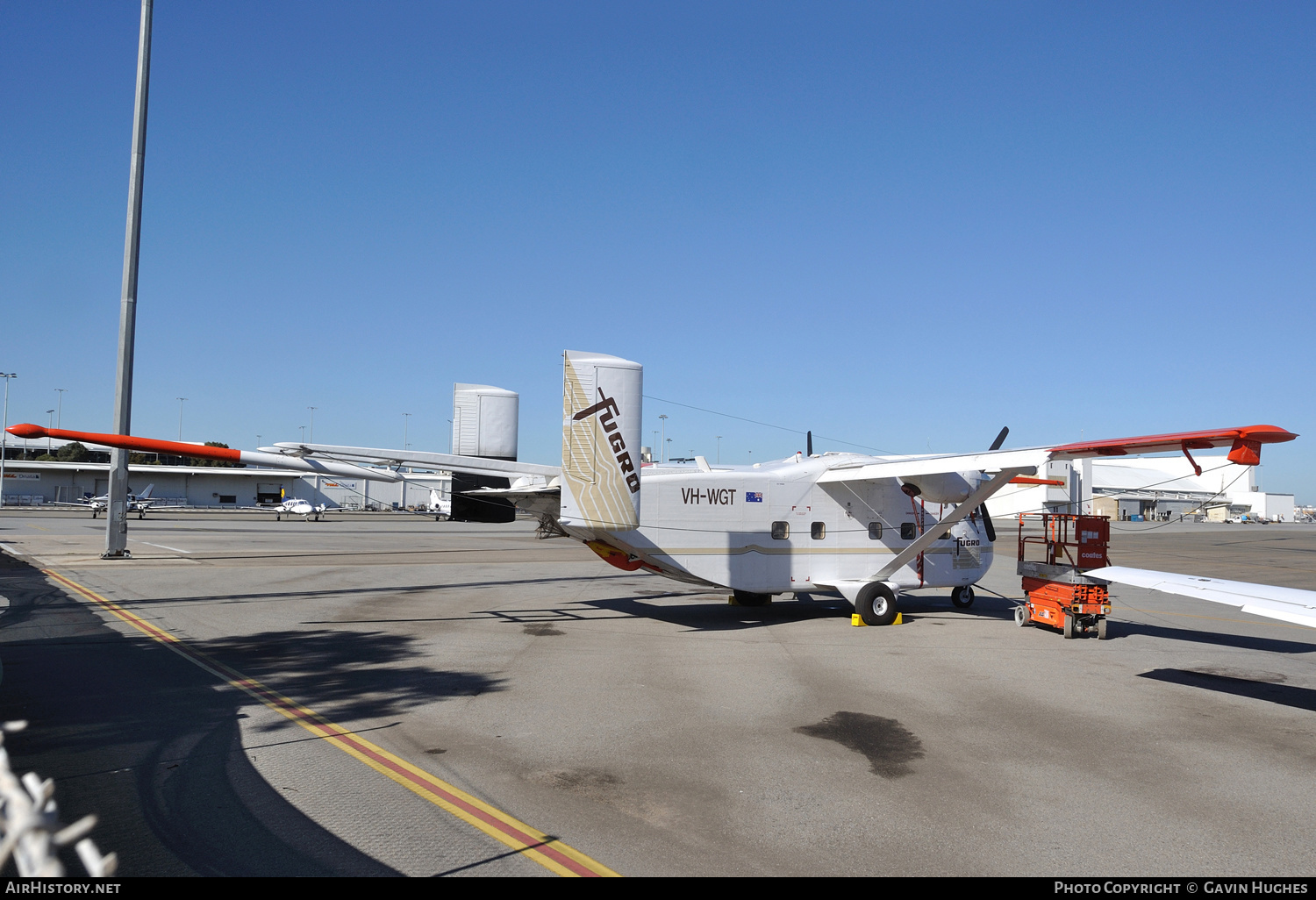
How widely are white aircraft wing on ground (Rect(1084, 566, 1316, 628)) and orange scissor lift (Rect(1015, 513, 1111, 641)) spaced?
3.28 m

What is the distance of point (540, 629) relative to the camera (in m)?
15.1

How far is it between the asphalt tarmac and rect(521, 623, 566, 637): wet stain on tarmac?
0.36 feet

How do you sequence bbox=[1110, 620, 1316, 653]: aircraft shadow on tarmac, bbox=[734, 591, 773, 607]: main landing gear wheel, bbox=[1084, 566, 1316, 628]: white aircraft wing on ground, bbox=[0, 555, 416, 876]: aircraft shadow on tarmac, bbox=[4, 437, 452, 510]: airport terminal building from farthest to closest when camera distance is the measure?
1. bbox=[4, 437, 452, 510]: airport terminal building
2. bbox=[734, 591, 773, 607]: main landing gear wheel
3. bbox=[1110, 620, 1316, 653]: aircraft shadow on tarmac
4. bbox=[1084, 566, 1316, 628]: white aircraft wing on ground
5. bbox=[0, 555, 416, 876]: aircraft shadow on tarmac

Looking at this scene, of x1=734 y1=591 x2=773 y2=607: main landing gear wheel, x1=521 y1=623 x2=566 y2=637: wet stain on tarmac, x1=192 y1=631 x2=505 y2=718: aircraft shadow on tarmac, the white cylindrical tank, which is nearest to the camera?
x1=192 y1=631 x2=505 y2=718: aircraft shadow on tarmac

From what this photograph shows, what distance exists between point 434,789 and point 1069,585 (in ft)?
42.5

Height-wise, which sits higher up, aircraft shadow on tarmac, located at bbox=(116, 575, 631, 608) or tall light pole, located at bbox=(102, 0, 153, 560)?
tall light pole, located at bbox=(102, 0, 153, 560)

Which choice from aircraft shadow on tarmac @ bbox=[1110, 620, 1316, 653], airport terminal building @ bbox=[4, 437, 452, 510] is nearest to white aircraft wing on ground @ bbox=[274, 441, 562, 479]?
aircraft shadow on tarmac @ bbox=[1110, 620, 1316, 653]

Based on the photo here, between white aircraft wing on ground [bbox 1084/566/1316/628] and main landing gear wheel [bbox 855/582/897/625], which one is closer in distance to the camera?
white aircraft wing on ground [bbox 1084/566/1316/628]

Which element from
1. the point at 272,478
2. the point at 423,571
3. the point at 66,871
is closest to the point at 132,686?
the point at 66,871

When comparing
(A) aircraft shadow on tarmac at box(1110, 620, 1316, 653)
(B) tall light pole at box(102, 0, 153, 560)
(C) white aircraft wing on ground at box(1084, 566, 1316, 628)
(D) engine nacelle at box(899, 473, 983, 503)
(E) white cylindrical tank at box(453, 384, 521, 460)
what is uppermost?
(B) tall light pole at box(102, 0, 153, 560)

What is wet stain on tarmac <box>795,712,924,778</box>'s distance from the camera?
→ 7668 mm

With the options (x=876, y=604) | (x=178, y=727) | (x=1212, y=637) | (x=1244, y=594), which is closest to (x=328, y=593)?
(x=178, y=727)

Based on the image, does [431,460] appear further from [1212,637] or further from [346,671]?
[1212,637]

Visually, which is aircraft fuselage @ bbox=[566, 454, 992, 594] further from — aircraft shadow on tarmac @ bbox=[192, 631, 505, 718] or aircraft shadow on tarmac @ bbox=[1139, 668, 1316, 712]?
aircraft shadow on tarmac @ bbox=[1139, 668, 1316, 712]
